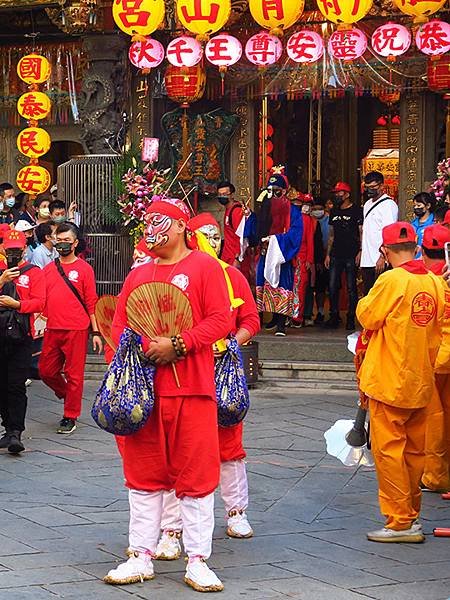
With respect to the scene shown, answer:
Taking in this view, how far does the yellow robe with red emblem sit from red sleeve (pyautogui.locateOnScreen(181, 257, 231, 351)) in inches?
45.9

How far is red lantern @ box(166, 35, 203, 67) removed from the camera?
1366 centimetres

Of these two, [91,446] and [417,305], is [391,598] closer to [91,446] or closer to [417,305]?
[417,305]

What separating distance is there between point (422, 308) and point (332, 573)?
156cm

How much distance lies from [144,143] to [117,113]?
1.00m

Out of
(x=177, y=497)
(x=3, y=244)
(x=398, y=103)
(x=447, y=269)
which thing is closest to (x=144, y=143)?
(x=398, y=103)

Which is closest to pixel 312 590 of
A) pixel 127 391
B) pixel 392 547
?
pixel 392 547

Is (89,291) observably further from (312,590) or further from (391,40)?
(391,40)

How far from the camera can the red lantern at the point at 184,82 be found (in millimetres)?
14539

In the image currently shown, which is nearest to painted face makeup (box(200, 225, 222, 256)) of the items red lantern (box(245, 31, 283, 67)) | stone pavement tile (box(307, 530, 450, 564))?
stone pavement tile (box(307, 530, 450, 564))

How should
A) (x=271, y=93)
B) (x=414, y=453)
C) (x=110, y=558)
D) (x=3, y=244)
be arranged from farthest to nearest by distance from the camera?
(x=271, y=93), (x=3, y=244), (x=414, y=453), (x=110, y=558)

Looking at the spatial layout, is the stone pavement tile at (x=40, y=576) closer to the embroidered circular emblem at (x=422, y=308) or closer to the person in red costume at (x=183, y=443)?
the person in red costume at (x=183, y=443)

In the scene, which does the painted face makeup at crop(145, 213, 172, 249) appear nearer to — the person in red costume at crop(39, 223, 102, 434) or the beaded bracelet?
the beaded bracelet

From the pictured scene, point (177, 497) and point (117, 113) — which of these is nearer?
point (177, 497)

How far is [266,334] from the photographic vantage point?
14016mm
